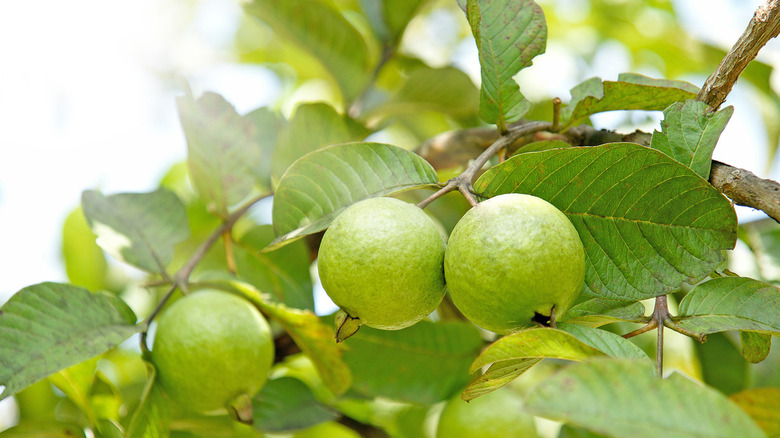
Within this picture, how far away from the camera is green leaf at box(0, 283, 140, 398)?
0.93 meters

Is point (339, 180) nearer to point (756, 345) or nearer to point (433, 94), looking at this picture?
point (756, 345)

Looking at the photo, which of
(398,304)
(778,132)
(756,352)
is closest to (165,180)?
(398,304)

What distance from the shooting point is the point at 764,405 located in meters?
1.04

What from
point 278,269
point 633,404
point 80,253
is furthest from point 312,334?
point 80,253

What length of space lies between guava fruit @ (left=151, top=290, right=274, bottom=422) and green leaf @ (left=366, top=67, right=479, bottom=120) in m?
0.87

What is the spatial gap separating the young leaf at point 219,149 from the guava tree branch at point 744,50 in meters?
0.93

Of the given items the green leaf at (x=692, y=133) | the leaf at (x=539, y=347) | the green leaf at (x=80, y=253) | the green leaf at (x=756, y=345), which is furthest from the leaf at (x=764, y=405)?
the green leaf at (x=80, y=253)

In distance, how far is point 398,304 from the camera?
0.81 metres

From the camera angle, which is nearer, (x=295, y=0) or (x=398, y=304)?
(x=398, y=304)

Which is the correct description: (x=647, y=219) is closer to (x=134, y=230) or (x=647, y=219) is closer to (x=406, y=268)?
(x=406, y=268)

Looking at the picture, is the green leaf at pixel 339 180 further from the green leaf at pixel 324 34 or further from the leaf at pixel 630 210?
the green leaf at pixel 324 34

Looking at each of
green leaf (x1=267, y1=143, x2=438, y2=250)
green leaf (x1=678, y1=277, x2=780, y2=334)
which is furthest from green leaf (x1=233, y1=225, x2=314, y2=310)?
green leaf (x1=678, y1=277, x2=780, y2=334)

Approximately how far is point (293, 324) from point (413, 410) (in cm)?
78

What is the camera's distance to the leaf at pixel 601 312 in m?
0.85
